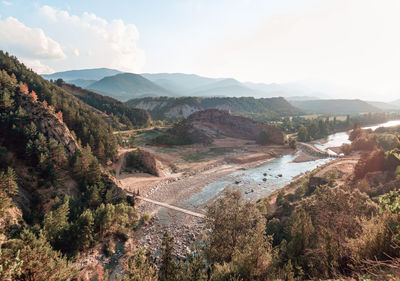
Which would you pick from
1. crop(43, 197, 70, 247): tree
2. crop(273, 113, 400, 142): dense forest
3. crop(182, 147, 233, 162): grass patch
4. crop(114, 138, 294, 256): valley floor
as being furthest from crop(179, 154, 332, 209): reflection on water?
crop(273, 113, 400, 142): dense forest

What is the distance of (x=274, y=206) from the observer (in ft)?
105

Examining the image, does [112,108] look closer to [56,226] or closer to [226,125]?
[226,125]

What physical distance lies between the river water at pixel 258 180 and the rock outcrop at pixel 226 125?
26.8m

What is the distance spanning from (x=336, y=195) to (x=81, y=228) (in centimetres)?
2740

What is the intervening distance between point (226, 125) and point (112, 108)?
72.1 metres

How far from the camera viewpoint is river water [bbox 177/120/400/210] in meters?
43.0

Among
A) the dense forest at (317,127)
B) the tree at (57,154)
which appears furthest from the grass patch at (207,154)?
the dense forest at (317,127)

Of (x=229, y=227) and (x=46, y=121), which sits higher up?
(x=46, y=121)

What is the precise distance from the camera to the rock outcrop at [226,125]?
10080 cm

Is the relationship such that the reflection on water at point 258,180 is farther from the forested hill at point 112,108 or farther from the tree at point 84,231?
the forested hill at point 112,108

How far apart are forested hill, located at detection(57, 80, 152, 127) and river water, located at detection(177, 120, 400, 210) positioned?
7616 centimetres

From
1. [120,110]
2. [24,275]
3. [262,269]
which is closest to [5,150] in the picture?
[24,275]

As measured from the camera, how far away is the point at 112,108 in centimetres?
12356

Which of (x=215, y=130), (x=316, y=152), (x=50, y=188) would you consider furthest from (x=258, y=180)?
(x=215, y=130)
